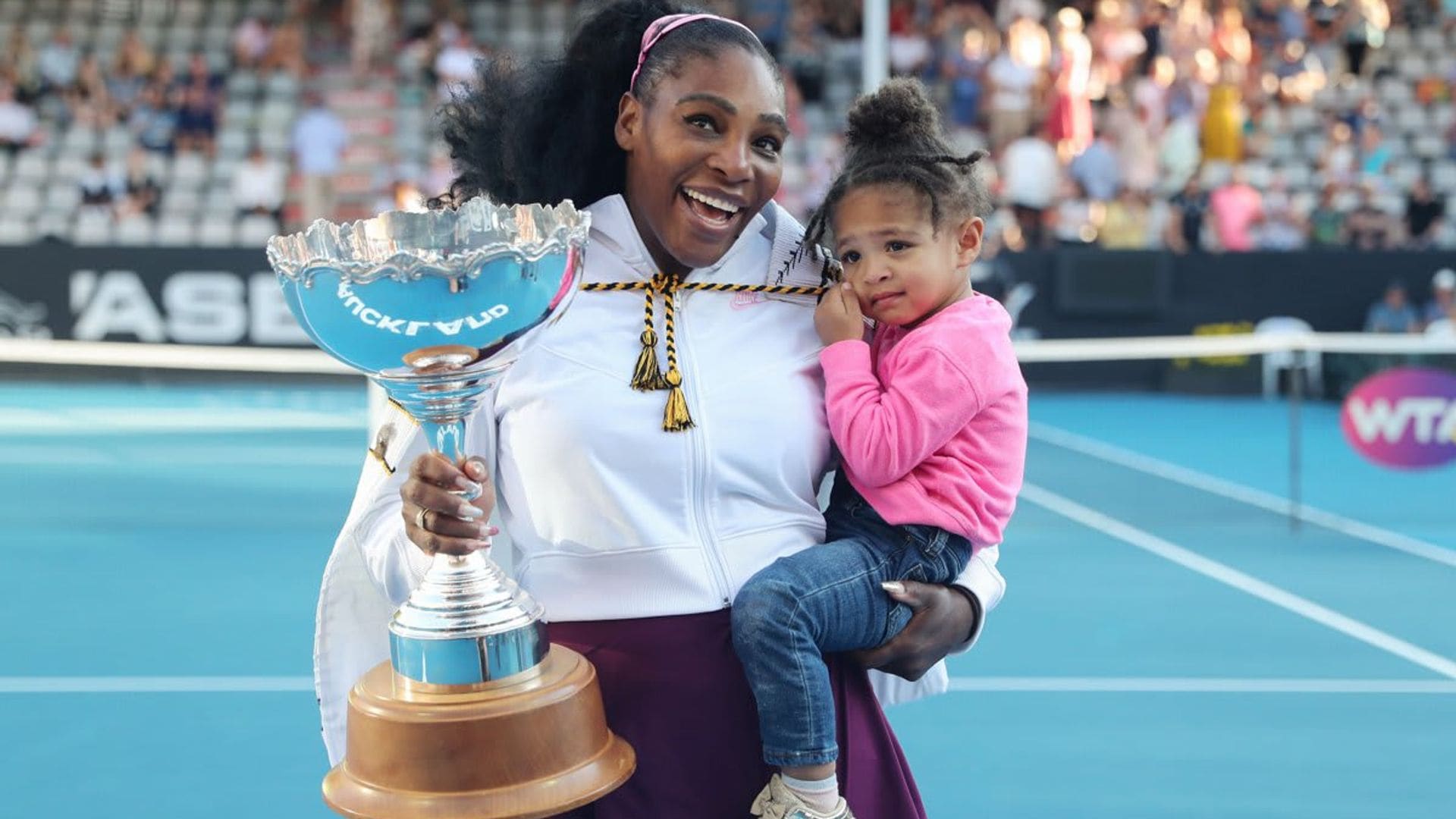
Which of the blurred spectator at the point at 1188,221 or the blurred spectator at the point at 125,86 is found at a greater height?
the blurred spectator at the point at 125,86

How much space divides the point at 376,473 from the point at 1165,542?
5.68 m

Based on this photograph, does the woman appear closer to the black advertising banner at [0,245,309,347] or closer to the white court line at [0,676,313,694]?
the white court line at [0,676,313,694]

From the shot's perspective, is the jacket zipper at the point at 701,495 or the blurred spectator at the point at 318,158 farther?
the blurred spectator at the point at 318,158

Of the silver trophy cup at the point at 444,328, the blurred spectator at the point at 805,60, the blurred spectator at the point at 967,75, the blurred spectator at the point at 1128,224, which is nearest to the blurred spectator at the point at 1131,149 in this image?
the blurred spectator at the point at 1128,224

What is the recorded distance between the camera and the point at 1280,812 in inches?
147

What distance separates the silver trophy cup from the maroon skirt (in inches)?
7.2

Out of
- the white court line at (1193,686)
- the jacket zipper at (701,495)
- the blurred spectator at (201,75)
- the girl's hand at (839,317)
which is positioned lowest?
the white court line at (1193,686)

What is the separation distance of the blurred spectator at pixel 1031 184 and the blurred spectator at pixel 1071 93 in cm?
76

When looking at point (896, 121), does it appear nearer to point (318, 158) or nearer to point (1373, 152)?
point (318, 158)

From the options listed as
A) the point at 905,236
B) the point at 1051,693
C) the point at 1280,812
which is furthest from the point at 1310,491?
the point at 905,236

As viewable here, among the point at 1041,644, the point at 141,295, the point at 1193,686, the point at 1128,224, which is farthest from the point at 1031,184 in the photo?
the point at 1193,686

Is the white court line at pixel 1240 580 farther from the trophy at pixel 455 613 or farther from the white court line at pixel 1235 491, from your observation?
the trophy at pixel 455 613

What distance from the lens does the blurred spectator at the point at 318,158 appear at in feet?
48.5

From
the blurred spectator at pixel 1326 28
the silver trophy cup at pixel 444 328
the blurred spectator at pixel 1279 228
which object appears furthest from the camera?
the blurred spectator at pixel 1326 28
